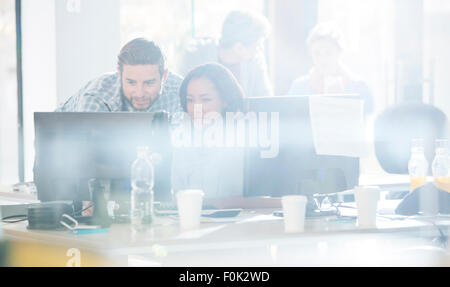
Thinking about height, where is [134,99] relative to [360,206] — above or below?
above

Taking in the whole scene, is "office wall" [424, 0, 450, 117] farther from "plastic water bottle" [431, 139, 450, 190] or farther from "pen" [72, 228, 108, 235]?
"pen" [72, 228, 108, 235]

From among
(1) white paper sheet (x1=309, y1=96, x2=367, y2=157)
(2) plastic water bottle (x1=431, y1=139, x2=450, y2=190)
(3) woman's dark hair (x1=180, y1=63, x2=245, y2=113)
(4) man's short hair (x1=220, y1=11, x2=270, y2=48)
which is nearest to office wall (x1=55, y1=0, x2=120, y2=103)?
(4) man's short hair (x1=220, y1=11, x2=270, y2=48)

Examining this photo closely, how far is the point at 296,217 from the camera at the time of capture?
6.25 feet

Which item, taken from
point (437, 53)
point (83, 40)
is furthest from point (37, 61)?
point (437, 53)

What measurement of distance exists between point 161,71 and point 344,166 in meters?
0.95

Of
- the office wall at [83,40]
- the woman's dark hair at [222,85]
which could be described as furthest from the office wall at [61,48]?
the woman's dark hair at [222,85]

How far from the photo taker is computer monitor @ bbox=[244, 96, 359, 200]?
2148 mm

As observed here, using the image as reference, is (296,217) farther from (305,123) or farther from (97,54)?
(97,54)

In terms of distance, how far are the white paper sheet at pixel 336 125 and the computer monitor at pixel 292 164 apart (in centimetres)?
3

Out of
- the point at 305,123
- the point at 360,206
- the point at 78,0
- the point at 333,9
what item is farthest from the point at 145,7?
the point at 360,206

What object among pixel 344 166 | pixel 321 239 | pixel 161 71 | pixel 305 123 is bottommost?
pixel 321 239

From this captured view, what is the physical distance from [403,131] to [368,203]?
1411 mm

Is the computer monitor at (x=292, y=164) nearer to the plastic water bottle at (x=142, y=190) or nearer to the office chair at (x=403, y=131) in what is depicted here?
the plastic water bottle at (x=142, y=190)

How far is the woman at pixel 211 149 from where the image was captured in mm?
2443
